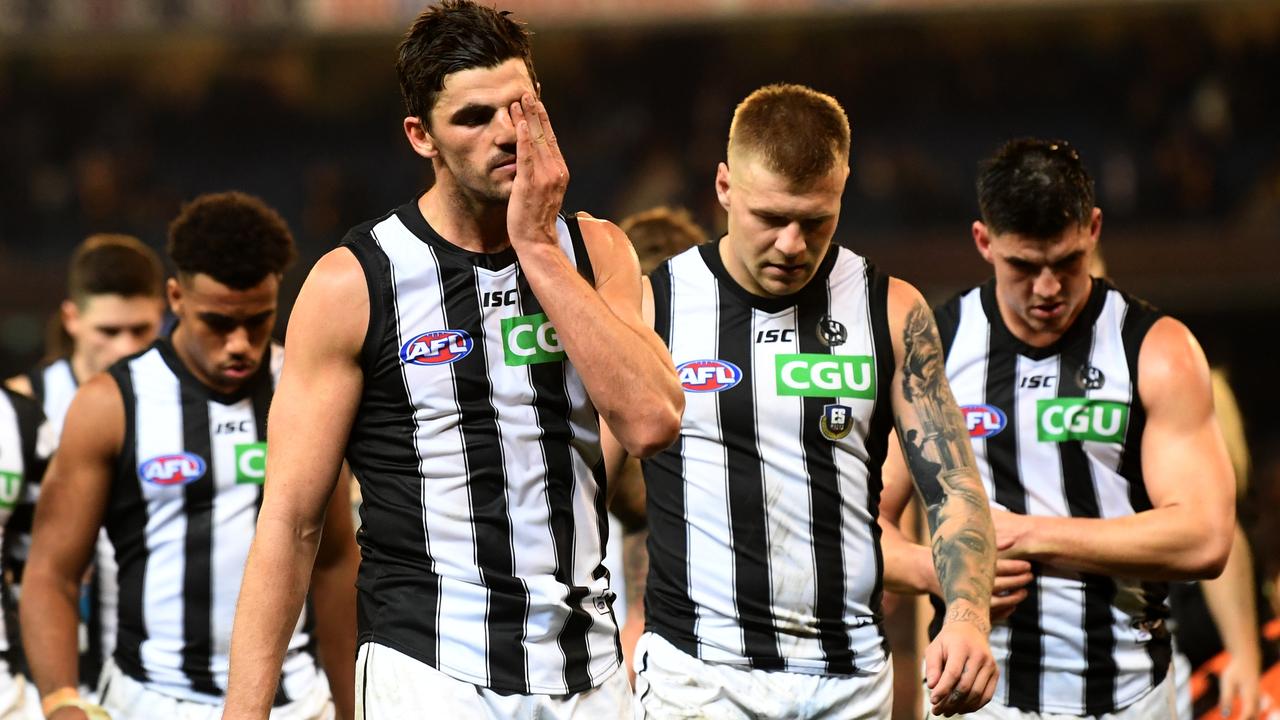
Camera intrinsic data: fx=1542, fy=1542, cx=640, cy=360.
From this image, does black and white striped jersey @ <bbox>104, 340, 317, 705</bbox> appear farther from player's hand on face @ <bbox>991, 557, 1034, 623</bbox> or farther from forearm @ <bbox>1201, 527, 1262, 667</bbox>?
forearm @ <bbox>1201, 527, 1262, 667</bbox>

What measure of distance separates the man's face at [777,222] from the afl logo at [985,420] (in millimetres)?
625

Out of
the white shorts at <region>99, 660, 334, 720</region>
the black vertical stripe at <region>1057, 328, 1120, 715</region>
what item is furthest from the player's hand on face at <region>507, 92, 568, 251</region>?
the white shorts at <region>99, 660, 334, 720</region>

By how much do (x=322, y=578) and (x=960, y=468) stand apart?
1.76 m

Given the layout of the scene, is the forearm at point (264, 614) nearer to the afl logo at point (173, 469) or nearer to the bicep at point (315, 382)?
the bicep at point (315, 382)

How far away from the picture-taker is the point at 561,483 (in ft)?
9.13

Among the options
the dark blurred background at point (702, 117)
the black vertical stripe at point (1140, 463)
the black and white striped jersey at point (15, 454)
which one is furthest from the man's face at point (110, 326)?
the dark blurred background at point (702, 117)

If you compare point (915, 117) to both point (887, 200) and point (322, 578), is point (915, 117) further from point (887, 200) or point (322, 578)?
point (322, 578)

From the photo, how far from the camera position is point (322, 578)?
13.3 feet

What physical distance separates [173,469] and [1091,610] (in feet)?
7.78

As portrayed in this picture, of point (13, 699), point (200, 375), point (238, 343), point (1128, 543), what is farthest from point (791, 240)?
Result: point (13, 699)

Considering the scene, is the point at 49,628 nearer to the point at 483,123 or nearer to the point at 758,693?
the point at 758,693

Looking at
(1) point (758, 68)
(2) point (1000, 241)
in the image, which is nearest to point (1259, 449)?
(1) point (758, 68)

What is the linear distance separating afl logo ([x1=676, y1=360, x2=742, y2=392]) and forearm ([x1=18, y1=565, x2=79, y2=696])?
1723 millimetres

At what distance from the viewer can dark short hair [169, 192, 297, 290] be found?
405cm
